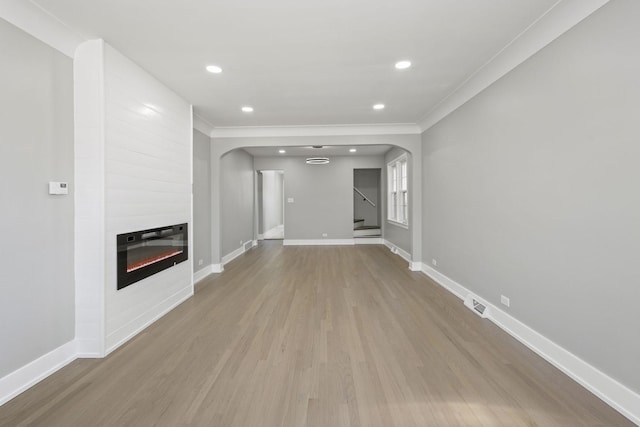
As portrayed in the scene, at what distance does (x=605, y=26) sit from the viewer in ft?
5.93

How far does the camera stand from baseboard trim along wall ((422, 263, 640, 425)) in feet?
5.49

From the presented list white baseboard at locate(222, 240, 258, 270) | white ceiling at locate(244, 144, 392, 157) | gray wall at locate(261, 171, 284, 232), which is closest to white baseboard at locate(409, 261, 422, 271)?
white ceiling at locate(244, 144, 392, 157)

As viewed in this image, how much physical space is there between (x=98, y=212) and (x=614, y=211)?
383cm

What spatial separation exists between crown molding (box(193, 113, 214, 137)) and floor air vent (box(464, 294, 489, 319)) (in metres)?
4.78

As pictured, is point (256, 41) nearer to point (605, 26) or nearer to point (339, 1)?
point (339, 1)

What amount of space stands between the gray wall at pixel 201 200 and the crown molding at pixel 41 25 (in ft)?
7.66

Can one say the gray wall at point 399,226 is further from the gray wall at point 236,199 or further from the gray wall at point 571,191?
the gray wall at point 236,199

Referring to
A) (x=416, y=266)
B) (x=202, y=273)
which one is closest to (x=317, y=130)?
(x=416, y=266)

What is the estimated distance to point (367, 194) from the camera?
10.2 m

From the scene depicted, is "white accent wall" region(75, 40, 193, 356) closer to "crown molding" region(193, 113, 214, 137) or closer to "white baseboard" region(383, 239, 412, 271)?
"crown molding" region(193, 113, 214, 137)

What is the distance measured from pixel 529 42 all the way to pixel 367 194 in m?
7.80

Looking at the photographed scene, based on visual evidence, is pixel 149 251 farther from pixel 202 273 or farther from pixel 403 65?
pixel 403 65

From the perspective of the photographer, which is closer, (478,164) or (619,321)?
(619,321)

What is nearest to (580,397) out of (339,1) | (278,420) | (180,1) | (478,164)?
(278,420)
